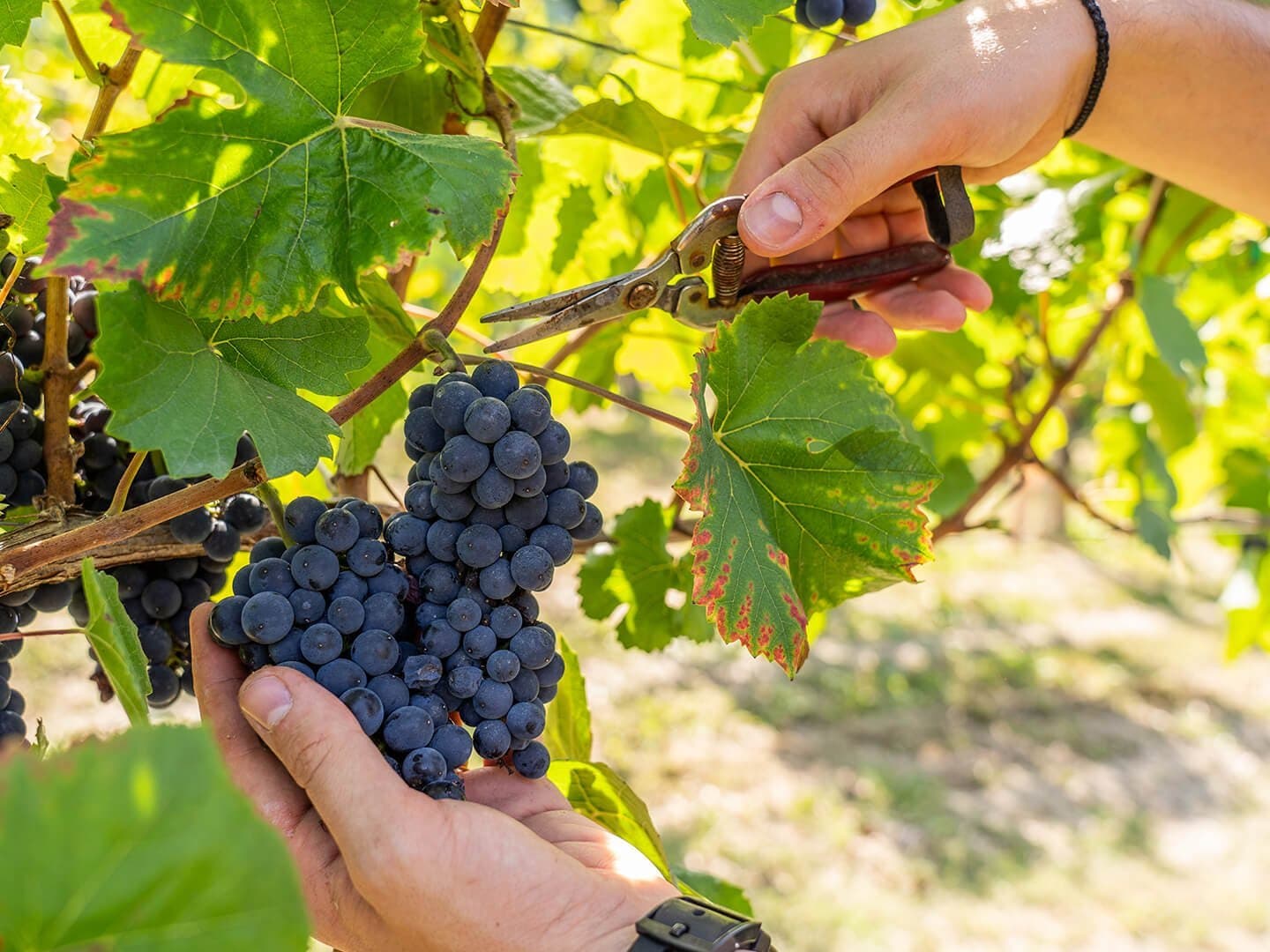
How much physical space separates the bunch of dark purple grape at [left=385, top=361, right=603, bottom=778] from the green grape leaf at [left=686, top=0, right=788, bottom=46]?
44cm

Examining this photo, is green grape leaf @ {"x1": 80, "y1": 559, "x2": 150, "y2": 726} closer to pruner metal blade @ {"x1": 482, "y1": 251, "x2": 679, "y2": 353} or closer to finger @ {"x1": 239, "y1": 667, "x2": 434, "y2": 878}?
finger @ {"x1": 239, "y1": 667, "x2": 434, "y2": 878}

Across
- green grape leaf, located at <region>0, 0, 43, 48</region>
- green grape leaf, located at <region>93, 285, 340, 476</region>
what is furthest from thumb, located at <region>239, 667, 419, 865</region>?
green grape leaf, located at <region>0, 0, 43, 48</region>

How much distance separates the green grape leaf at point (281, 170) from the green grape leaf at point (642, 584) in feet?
2.71

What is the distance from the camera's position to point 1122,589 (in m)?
6.64

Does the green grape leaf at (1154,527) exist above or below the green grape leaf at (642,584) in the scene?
above

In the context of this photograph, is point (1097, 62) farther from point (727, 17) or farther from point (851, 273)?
point (727, 17)

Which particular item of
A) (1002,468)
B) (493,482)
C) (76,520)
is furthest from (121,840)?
(1002,468)

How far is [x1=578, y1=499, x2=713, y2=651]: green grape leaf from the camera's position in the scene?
1.80 metres

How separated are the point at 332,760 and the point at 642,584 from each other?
35.2 inches

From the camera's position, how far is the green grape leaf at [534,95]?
5.37ft

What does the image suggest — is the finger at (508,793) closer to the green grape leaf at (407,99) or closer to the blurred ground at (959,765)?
the green grape leaf at (407,99)

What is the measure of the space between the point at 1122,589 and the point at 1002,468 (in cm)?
466

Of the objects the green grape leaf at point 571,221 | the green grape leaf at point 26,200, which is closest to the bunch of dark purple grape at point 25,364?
the green grape leaf at point 26,200

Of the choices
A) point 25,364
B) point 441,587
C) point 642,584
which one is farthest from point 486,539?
point 642,584
